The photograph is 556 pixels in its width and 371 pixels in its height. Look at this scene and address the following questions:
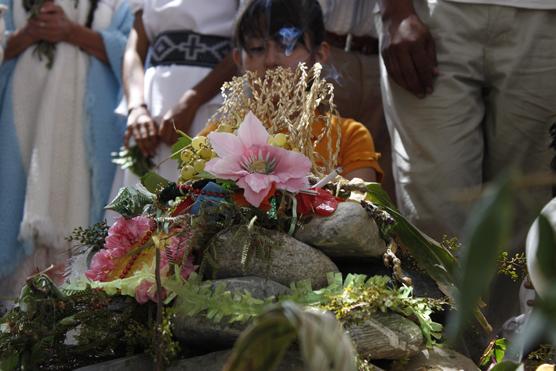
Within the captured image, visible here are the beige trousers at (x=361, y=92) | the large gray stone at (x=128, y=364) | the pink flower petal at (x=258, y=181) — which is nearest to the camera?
the large gray stone at (x=128, y=364)

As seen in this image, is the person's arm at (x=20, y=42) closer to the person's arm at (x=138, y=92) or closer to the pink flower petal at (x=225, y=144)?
the person's arm at (x=138, y=92)

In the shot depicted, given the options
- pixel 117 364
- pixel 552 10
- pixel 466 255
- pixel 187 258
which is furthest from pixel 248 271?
pixel 552 10

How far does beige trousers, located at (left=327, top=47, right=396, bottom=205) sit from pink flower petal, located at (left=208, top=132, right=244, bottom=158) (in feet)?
4.46

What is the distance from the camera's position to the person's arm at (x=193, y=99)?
11.5ft

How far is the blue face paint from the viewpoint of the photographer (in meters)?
3.01

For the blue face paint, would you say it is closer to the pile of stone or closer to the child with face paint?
the child with face paint

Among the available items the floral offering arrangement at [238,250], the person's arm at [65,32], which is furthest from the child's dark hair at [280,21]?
the person's arm at [65,32]

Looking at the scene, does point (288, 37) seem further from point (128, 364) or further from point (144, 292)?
point (128, 364)

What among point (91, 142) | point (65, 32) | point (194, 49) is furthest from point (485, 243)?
point (65, 32)

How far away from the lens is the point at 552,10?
2689 mm

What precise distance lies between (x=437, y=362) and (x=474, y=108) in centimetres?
109

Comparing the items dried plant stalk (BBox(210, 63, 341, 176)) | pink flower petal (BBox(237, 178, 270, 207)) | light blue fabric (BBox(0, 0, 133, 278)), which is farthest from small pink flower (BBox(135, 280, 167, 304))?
light blue fabric (BBox(0, 0, 133, 278))

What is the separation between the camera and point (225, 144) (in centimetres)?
201

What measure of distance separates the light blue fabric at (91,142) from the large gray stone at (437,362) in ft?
7.48
